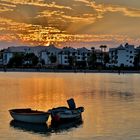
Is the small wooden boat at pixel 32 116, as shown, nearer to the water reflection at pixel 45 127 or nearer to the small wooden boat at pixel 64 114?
the water reflection at pixel 45 127

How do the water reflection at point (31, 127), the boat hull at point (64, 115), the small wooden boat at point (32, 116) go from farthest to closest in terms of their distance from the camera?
1. the boat hull at point (64, 115)
2. the small wooden boat at point (32, 116)
3. the water reflection at point (31, 127)

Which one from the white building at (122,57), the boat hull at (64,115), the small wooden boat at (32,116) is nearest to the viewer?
the small wooden boat at (32,116)

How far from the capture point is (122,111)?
36.5m

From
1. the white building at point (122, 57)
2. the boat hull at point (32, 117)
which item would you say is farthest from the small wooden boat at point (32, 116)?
the white building at point (122, 57)

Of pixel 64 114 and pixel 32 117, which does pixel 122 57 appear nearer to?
pixel 64 114

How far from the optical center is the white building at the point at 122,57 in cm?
17062

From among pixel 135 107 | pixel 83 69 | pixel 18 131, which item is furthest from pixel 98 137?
pixel 83 69

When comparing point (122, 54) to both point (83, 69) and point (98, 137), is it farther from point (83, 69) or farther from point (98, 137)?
point (98, 137)

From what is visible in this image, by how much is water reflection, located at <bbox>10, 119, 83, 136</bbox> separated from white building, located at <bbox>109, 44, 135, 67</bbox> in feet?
465

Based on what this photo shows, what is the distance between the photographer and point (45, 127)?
2888cm

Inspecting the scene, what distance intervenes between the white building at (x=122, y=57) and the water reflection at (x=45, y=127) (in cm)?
14160

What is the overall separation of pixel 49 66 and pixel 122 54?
32.8 metres

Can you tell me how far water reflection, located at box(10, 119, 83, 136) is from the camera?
2767 centimetres

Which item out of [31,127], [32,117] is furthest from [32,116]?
[31,127]
